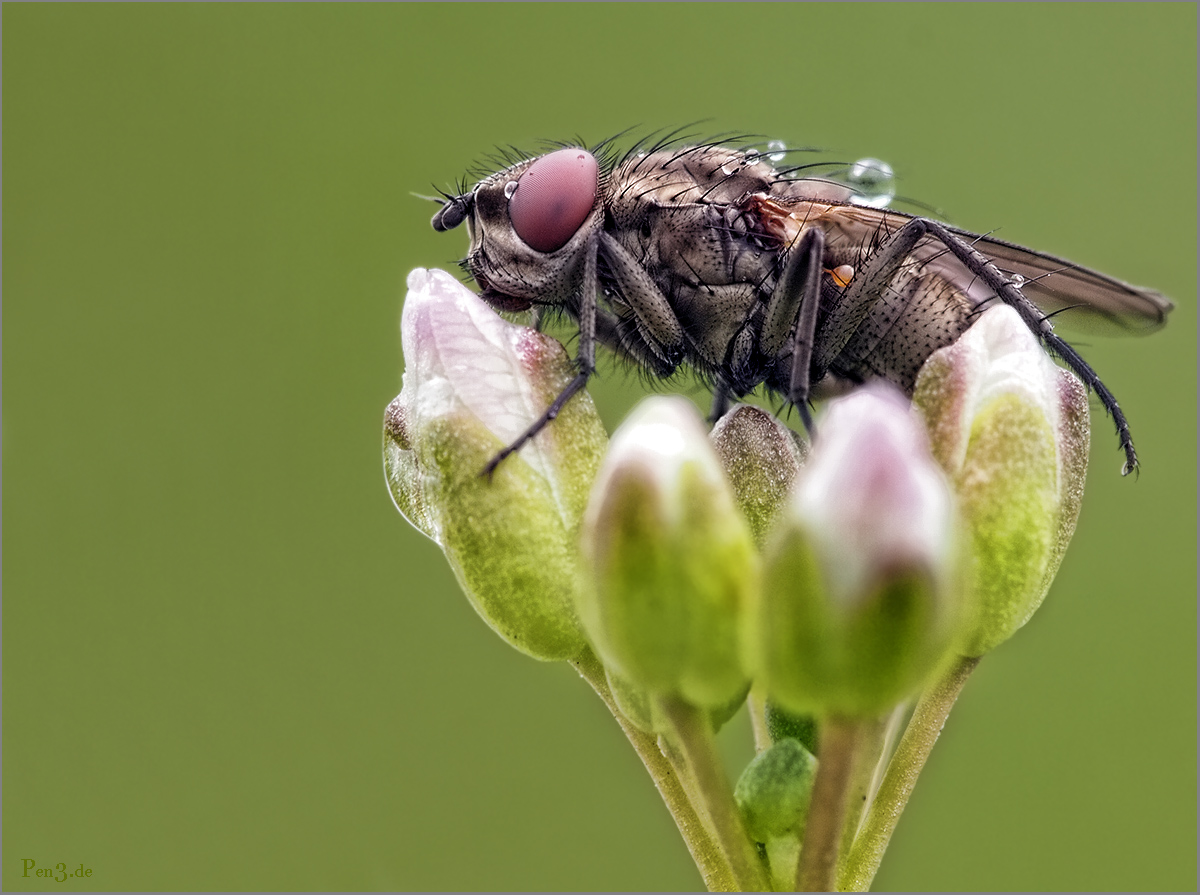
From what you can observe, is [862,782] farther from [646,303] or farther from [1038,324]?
[646,303]

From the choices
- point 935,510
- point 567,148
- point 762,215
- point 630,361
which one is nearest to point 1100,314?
point 762,215

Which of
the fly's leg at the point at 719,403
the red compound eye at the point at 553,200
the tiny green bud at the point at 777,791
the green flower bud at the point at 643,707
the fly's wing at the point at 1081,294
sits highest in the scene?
the red compound eye at the point at 553,200

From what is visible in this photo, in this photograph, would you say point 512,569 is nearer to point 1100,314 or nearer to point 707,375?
point 707,375

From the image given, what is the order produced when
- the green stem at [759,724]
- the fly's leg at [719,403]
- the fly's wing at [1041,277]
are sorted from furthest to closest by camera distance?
the fly's leg at [719,403] → the fly's wing at [1041,277] → the green stem at [759,724]

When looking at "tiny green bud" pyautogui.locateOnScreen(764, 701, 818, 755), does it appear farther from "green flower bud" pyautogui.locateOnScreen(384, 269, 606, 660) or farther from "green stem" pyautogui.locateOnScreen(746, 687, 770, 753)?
"green flower bud" pyautogui.locateOnScreen(384, 269, 606, 660)

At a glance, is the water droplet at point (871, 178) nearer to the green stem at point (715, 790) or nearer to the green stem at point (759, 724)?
the green stem at point (759, 724)

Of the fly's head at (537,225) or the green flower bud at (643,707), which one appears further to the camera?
the fly's head at (537,225)

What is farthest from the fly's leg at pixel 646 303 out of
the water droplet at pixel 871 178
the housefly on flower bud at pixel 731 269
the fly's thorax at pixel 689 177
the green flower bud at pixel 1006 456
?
the green flower bud at pixel 1006 456
